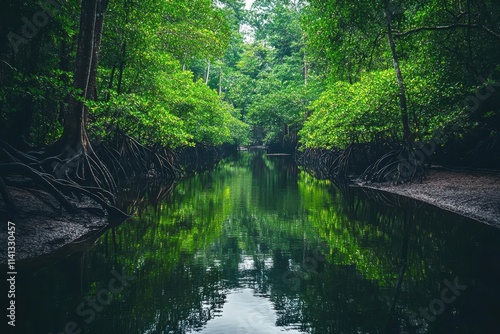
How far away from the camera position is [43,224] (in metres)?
7.63

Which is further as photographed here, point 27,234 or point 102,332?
point 27,234

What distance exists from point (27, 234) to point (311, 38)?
10194mm

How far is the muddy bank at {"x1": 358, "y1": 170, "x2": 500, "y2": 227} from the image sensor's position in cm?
1030

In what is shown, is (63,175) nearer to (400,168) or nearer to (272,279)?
(272,279)

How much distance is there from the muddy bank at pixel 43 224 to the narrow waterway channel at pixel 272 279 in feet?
1.69

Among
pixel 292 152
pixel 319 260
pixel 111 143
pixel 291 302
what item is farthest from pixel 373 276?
pixel 292 152

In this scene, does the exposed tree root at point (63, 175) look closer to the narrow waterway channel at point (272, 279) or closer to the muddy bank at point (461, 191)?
the narrow waterway channel at point (272, 279)

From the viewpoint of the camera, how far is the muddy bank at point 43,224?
21.9 feet

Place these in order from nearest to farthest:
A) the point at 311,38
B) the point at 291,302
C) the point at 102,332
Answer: the point at 102,332 → the point at 291,302 → the point at 311,38

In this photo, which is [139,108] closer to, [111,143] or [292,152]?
[111,143]

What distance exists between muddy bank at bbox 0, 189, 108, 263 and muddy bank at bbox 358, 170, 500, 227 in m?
9.22

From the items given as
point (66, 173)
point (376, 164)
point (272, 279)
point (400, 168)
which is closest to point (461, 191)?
point (400, 168)

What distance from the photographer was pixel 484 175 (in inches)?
603

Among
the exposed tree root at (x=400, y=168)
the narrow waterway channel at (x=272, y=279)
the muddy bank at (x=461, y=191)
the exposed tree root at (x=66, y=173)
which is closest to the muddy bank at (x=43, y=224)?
the exposed tree root at (x=66, y=173)
